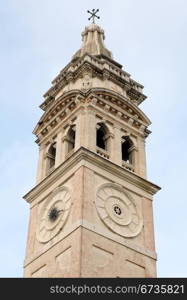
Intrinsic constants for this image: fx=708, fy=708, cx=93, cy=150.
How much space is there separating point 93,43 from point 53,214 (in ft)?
59.1

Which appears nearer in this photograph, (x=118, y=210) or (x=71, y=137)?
(x=118, y=210)

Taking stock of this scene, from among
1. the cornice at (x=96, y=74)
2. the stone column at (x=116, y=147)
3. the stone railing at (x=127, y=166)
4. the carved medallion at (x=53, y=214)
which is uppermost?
the cornice at (x=96, y=74)

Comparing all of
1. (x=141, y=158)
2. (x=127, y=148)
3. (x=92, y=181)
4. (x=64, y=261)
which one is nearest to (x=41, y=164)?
(x=127, y=148)

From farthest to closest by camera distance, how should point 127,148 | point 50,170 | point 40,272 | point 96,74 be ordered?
point 96,74 < point 127,148 < point 50,170 < point 40,272

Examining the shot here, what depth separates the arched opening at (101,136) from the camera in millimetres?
45375

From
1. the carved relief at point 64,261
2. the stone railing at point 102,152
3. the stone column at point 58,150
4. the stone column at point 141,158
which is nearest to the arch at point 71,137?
the stone column at point 58,150

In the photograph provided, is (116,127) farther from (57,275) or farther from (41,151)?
(57,275)

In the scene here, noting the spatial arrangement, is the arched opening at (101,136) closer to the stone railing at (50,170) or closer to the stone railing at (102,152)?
the stone railing at (102,152)

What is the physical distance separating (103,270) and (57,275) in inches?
99.1

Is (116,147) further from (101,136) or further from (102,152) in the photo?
(101,136)

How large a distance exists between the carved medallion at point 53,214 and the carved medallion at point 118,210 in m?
1.97

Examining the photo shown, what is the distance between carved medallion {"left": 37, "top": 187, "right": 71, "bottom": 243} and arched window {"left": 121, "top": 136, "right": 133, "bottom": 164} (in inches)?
248

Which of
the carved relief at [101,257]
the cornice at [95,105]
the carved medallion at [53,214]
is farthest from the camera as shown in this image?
the cornice at [95,105]

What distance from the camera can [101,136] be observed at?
46031mm
